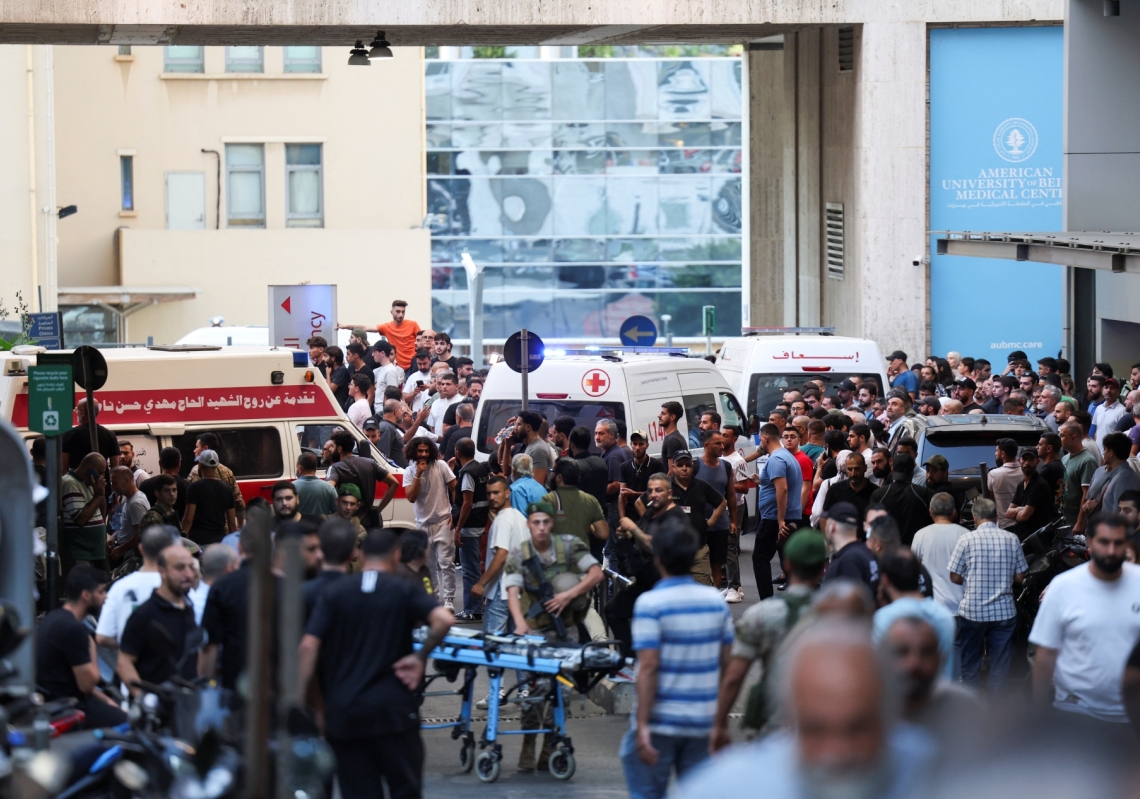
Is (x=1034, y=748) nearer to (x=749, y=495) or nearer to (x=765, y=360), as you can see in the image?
(x=749, y=495)

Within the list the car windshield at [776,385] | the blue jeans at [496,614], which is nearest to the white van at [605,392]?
the car windshield at [776,385]

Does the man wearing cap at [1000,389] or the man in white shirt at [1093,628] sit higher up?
the man wearing cap at [1000,389]

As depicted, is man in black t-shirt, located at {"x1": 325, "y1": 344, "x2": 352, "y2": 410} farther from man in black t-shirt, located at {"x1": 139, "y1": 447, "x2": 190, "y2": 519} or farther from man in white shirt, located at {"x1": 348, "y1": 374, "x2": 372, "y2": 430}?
man in black t-shirt, located at {"x1": 139, "y1": 447, "x2": 190, "y2": 519}

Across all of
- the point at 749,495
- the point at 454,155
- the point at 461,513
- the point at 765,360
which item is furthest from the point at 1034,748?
the point at 454,155

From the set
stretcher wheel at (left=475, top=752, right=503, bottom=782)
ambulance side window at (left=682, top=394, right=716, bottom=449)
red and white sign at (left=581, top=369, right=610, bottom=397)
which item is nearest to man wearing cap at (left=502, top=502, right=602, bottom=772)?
stretcher wheel at (left=475, top=752, right=503, bottom=782)

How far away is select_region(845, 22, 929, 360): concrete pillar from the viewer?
87.6ft

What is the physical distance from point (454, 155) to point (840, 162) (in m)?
28.9

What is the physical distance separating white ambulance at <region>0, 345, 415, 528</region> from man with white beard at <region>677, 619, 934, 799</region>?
43.2 feet

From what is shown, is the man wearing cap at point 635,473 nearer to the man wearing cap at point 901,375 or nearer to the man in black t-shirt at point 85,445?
the man in black t-shirt at point 85,445

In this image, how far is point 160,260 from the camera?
44.4m

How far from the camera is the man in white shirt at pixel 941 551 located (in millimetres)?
11117

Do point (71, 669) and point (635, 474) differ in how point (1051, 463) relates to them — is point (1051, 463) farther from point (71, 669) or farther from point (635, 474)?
point (71, 669)

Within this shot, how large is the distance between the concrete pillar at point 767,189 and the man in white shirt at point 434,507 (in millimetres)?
19570

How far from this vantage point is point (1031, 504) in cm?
1309
